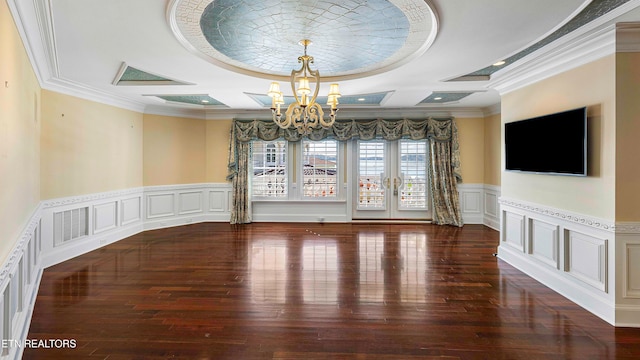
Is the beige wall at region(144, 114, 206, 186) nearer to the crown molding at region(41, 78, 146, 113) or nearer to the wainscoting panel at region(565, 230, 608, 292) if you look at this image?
the crown molding at region(41, 78, 146, 113)

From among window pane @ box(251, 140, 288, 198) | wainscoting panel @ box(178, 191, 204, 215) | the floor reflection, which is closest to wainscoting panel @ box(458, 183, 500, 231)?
the floor reflection

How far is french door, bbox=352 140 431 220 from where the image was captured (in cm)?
755

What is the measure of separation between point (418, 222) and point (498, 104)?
303 centimetres

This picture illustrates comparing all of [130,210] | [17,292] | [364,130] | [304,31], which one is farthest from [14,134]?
[364,130]

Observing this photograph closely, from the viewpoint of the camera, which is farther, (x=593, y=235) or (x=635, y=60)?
(x=593, y=235)

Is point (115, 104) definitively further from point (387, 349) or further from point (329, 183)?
point (387, 349)

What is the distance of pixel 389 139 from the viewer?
23.8 ft

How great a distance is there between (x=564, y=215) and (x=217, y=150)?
21.9ft

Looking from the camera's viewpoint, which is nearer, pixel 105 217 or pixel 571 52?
pixel 571 52

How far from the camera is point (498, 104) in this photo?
6.61 meters

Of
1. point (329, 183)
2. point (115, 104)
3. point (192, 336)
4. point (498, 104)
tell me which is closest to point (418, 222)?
point (329, 183)

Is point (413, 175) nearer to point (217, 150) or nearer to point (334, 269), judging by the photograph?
point (334, 269)

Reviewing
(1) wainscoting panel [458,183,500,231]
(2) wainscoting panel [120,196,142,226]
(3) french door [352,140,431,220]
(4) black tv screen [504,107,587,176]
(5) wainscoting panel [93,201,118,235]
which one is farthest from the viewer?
(3) french door [352,140,431,220]

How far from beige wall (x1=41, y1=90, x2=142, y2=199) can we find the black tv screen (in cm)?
645
